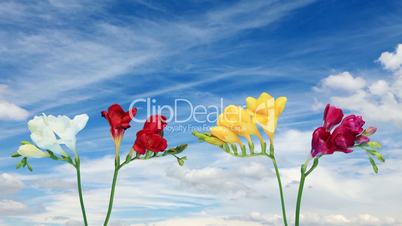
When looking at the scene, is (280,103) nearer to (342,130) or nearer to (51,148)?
(342,130)

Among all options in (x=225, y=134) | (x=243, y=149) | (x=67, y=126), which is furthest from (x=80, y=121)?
(x=243, y=149)

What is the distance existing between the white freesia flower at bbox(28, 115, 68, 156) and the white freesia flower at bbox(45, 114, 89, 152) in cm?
Answer: 3

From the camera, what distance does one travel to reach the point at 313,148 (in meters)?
3.42

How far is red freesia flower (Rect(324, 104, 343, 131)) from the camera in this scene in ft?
11.3

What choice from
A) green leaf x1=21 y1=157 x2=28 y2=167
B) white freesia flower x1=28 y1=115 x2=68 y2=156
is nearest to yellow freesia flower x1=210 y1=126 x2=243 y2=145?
white freesia flower x1=28 y1=115 x2=68 y2=156

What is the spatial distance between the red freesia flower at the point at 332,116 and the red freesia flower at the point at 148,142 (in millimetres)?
973

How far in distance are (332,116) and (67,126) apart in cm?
157

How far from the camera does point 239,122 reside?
11.4 ft

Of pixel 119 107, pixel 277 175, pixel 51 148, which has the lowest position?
pixel 277 175

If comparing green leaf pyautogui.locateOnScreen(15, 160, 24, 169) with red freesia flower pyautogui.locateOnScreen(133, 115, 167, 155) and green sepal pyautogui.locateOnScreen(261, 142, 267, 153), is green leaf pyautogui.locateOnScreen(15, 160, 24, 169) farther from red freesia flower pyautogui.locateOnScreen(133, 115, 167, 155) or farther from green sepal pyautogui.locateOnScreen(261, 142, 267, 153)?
green sepal pyautogui.locateOnScreen(261, 142, 267, 153)

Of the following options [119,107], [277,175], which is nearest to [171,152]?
[119,107]

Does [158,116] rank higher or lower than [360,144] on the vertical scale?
higher

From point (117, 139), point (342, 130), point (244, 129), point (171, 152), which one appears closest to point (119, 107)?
point (117, 139)

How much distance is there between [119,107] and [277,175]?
40.2 inches
